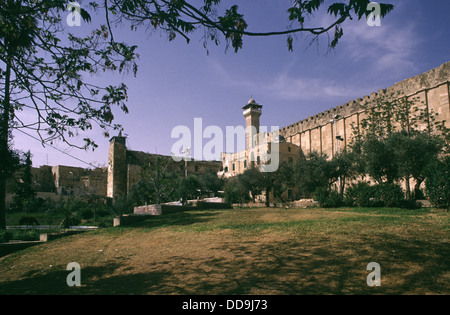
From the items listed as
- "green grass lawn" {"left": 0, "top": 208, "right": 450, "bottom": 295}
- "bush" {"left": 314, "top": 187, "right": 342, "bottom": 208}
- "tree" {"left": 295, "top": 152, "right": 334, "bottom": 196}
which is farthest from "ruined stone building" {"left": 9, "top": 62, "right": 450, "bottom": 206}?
"green grass lawn" {"left": 0, "top": 208, "right": 450, "bottom": 295}

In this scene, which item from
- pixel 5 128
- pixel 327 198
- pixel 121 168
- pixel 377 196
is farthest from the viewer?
pixel 121 168

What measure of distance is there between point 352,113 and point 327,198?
19.1 m

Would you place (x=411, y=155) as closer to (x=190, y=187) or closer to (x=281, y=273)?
Answer: (x=281, y=273)

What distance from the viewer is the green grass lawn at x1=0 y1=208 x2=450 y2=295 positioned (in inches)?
165

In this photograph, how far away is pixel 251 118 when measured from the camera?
1731 inches

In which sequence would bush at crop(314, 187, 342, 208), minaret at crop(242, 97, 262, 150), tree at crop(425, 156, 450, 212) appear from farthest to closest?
minaret at crop(242, 97, 262, 150)
bush at crop(314, 187, 342, 208)
tree at crop(425, 156, 450, 212)

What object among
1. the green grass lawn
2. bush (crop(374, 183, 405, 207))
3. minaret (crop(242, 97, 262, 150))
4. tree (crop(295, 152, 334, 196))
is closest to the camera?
the green grass lawn

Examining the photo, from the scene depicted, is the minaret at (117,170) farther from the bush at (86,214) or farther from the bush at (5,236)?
the bush at (5,236)

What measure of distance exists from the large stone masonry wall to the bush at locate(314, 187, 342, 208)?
8945mm

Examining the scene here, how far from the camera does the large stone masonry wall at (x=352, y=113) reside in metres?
24.5

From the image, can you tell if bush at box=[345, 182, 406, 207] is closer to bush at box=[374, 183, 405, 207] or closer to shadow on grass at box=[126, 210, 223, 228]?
bush at box=[374, 183, 405, 207]

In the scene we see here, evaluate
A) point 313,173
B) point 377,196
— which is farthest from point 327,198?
point 313,173

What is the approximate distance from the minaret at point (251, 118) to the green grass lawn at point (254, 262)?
3554 cm

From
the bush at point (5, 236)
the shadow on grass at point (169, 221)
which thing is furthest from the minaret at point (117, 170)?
the bush at point (5, 236)
